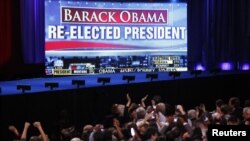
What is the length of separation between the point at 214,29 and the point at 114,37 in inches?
128

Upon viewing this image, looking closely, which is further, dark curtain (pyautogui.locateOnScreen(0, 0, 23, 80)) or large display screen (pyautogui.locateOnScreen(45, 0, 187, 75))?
large display screen (pyautogui.locateOnScreen(45, 0, 187, 75))

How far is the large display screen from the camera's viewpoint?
42.2 feet

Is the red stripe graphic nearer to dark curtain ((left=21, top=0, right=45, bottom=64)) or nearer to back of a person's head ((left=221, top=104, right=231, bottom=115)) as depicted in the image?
dark curtain ((left=21, top=0, right=45, bottom=64))

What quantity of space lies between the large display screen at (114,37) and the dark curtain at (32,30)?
16 cm

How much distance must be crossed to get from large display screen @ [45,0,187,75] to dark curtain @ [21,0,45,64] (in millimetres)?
163

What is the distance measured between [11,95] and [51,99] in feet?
2.57

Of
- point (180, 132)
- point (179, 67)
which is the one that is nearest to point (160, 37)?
point (179, 67)

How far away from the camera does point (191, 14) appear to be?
49.9 feet

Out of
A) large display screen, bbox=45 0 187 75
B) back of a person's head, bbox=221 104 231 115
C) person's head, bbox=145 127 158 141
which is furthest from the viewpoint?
large display screen, bbox=45 0 187 75

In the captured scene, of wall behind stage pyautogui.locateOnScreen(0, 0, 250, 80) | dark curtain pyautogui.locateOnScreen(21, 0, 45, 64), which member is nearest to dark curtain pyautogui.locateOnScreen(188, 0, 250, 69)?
wall behind stage pyautogui.locateOnScreen(0, 0, 250, 80)

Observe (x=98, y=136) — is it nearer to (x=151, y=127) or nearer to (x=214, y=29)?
(x=151, y=127)

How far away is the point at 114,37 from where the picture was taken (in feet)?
45.0
